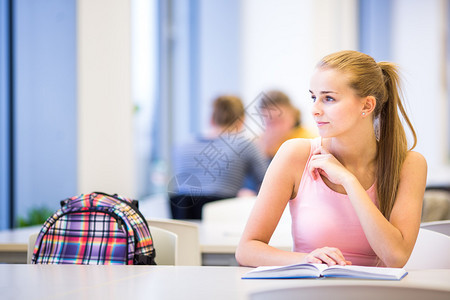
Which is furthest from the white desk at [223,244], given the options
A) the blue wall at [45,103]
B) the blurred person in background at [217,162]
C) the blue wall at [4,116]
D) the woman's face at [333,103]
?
the blue wall at [4,116]

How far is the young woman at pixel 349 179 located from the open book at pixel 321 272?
0.27 metres

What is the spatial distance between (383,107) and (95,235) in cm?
95

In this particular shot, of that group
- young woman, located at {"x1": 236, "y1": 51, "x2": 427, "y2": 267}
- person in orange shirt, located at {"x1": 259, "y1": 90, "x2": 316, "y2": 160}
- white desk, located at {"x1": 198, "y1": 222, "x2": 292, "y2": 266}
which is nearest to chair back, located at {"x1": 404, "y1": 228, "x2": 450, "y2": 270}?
young woman, located at {"x1": 236, "y1": 51, "x2": 427, "y2": 267}

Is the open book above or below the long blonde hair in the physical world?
below

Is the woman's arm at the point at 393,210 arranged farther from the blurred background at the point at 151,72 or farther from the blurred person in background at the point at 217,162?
the blurred person in background at the point at 217,162

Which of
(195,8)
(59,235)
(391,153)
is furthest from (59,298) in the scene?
(195,8)

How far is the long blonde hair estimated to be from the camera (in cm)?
164

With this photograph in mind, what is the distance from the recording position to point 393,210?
163 centimetres

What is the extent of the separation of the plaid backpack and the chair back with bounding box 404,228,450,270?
820mm

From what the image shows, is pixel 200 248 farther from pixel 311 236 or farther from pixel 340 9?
pixel 340 9

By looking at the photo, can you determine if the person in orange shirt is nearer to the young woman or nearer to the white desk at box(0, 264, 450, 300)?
the young woman

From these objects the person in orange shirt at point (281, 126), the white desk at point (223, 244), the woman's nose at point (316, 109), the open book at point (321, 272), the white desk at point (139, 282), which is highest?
the woman's nose at point (316, 109)

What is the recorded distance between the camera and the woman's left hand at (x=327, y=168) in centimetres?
161

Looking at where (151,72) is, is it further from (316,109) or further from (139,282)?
(139,282)
